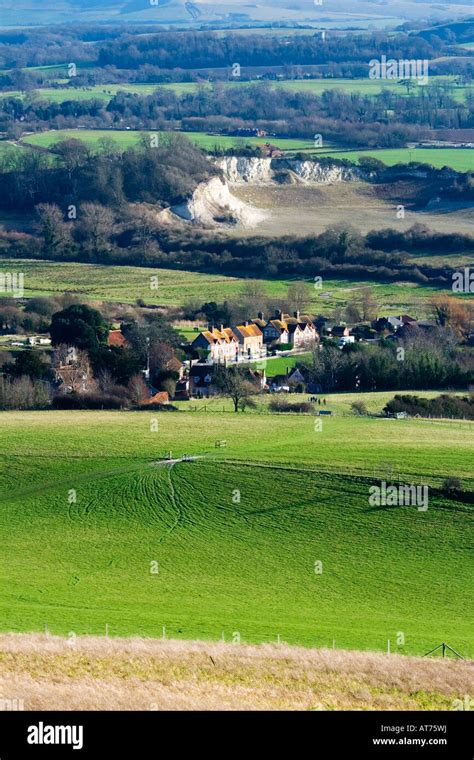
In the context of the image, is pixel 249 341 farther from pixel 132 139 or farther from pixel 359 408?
pixel 132 139

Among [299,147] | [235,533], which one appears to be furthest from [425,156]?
[235,533]

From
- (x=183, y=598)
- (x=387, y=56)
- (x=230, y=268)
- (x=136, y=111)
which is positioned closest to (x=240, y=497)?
(x=183, y=598)

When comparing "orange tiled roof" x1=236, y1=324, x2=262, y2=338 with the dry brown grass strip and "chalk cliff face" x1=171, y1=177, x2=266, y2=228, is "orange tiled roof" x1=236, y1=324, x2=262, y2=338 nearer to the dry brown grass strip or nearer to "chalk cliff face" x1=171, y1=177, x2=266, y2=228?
"chalk cliff face" x1=171, y1=177, x2=266, y2=228

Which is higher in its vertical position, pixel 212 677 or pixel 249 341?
pixel 249 341

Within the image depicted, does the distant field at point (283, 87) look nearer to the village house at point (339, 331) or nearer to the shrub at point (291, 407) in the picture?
the village house at point (339, 331)

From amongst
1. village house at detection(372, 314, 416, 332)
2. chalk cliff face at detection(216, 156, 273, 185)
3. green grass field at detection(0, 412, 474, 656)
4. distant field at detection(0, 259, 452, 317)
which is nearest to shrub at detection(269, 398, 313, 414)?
green grass field at detection(0, 412, 474, 656)

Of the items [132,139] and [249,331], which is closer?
[249,331]
